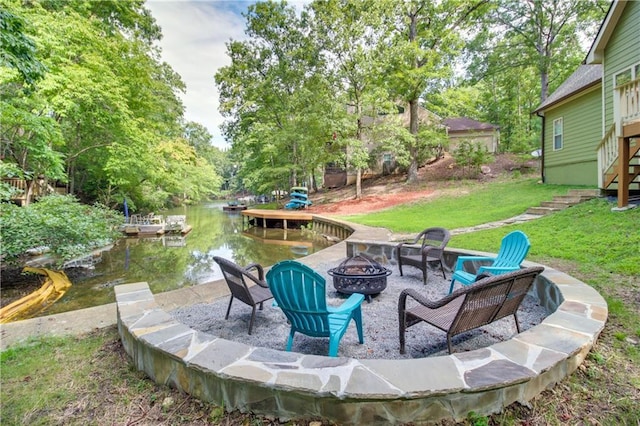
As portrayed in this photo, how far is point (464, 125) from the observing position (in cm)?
2461

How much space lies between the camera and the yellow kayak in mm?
5215

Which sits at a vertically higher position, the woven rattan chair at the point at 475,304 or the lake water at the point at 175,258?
the woven rattan chair at the point at 475,304

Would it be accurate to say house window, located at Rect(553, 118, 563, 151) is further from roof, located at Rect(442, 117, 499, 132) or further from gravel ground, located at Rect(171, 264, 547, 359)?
gravel ground, located at Rect(171, 264, 547, 359)

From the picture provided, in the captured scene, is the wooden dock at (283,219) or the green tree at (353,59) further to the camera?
the wooden dock at (283,219)

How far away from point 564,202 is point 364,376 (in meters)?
10.1

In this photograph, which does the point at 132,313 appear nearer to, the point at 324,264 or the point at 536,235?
the point at 324,264

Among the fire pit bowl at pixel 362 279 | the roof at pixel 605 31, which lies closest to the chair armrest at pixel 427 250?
the fire pit bowl at pixel 362 279

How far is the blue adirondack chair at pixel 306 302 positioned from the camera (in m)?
2.54

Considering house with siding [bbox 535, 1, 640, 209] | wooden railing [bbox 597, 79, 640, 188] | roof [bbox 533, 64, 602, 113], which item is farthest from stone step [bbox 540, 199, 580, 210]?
roof [bbox 533, 64, 602, 113]

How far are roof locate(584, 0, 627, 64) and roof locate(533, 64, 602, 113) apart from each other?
0.87m

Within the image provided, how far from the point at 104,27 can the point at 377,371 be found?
17.8m

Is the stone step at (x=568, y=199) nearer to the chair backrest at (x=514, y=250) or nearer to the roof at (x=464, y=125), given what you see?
the chair backrest at (x=514, y=250)

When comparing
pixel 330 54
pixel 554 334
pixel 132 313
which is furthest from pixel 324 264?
pixel 330 54

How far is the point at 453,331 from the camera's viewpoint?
251cm
